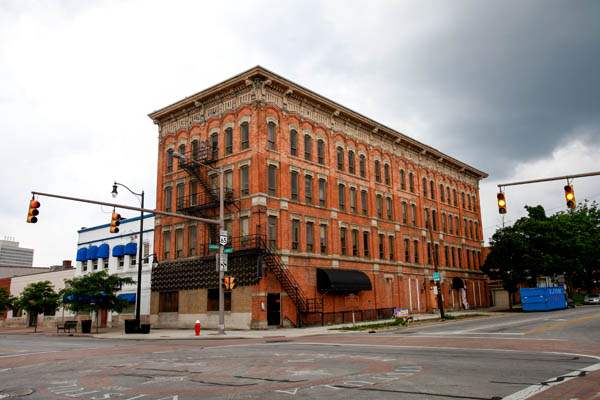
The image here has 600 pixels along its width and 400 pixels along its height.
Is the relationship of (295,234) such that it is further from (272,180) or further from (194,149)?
(194,149)

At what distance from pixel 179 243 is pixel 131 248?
7.92m

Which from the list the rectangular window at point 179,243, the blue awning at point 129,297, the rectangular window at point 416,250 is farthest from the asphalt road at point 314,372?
the rectangular window at point 416,250

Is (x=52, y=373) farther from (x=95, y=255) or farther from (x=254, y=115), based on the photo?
(x=95, y=255)

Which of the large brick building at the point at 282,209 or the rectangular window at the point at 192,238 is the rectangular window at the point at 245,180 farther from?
the rectangular window at the point at 192,238

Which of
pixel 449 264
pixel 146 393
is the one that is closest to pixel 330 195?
pixel 449 264

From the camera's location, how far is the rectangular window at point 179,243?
4045 cm

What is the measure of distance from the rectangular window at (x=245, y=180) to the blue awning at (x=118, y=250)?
55.1 feet

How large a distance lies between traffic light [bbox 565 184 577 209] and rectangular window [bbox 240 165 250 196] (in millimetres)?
21426

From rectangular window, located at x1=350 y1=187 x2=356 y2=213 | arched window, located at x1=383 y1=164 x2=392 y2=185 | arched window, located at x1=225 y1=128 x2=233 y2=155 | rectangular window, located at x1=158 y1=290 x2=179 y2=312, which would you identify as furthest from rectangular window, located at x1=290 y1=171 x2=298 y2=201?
arched window, located at x1=383 y1=164 x2=392 y2=185

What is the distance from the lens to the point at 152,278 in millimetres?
41656

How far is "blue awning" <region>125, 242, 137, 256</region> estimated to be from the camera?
46.0 m

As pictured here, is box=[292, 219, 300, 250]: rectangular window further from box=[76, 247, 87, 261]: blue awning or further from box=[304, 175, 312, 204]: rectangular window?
box=[76, 247, 87, 261]: blue awning

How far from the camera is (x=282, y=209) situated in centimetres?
3638

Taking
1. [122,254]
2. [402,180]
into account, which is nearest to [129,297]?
[122,254]
